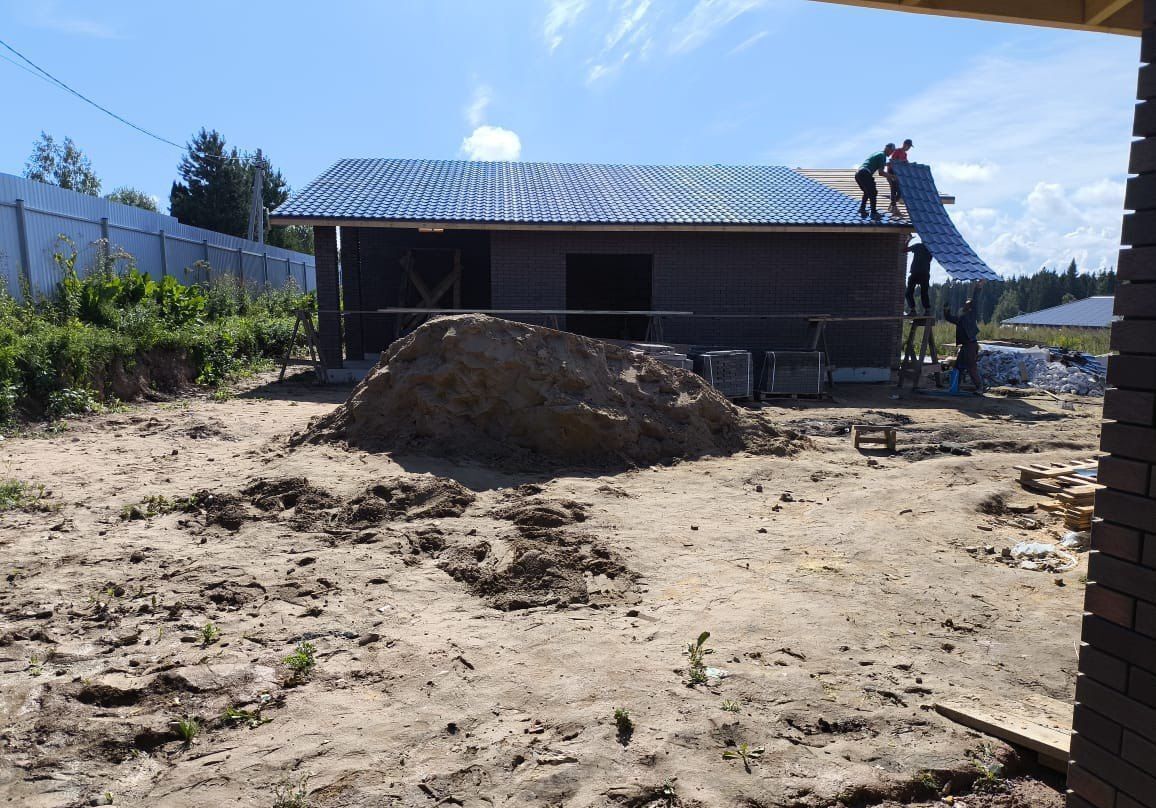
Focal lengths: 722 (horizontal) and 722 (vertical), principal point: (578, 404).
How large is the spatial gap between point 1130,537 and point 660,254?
1432 centimetres

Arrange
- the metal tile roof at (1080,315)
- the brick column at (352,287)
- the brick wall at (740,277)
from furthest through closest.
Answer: the metal tile roof at (1080,315), the brick column at (352,287), the brick wall at (740,277)

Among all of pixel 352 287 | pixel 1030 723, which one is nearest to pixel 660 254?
pixel 352 287

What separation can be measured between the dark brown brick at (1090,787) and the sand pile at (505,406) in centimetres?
577

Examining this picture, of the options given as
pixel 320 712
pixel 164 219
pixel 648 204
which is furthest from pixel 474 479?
pixel 164 219

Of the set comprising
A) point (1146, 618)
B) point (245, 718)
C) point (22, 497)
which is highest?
point (1146, 618)

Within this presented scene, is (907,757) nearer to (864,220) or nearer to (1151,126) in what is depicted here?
(1151,126)

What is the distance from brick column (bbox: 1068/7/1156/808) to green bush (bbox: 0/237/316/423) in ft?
36.4

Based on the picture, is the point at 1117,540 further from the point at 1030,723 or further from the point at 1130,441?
the point at 1030,723

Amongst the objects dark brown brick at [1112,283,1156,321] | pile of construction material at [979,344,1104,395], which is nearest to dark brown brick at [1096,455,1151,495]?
dark brown brick at [1112,283,1156,321]

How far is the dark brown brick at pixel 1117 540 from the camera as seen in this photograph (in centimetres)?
205

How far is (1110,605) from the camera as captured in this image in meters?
2.13

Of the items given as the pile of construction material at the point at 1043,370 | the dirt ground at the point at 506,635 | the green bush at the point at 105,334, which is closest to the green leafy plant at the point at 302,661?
the dirt ground at the point at 506,635

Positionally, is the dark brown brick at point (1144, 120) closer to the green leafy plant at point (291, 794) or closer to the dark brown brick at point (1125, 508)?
the dark brown brick at point (1125, 508)

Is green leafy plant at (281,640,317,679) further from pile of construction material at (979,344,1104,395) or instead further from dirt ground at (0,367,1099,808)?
pile of construction material at (979,344,1104,395)
